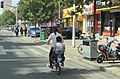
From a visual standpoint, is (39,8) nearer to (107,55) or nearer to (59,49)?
(107,55)

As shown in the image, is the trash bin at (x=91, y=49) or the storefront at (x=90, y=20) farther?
the storefront at (x=90, y=20)

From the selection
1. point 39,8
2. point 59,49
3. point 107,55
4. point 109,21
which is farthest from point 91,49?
point 39,8

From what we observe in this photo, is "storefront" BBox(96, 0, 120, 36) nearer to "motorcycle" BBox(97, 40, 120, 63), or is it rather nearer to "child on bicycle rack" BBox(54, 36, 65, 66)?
"motorcycle" BBox(97, 40, 120, 63)

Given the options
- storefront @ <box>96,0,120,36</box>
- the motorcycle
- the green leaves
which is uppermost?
the green leaves

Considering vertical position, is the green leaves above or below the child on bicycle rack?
above

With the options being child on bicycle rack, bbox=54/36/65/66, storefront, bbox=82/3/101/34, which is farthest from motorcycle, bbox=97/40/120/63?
storefront, bbox=82/3/101/34

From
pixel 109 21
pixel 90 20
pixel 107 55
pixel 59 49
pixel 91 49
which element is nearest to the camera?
pixel 59 49

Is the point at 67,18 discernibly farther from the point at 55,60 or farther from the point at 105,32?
the point at 55,60

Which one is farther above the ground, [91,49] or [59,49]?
[59,49]

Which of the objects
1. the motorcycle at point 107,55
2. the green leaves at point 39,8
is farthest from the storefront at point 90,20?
the motorcycle at point 107,55

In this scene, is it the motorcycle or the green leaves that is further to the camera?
the green leaves

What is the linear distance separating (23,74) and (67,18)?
57804 mm

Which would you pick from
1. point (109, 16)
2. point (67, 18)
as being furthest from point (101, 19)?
point (67, 18)

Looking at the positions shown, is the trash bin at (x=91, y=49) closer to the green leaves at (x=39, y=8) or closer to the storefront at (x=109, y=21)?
the storefront at (x=109, y=21)
